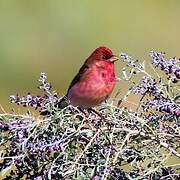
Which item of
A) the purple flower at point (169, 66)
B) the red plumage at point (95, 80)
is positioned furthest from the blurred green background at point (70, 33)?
the purple flower at point (169, 66)

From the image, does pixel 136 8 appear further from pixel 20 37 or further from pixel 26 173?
pixel 26 173

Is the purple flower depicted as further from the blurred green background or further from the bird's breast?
the blurred green background

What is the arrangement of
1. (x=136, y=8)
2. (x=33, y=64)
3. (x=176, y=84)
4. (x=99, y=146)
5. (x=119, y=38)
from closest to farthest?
(x=99, y=146), (x=176, y=84), (x=33, y=64), (x=119, y=38), (x=136, y=8)

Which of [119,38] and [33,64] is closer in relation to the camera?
[33,64]

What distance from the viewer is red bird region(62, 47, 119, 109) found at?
15.1ft

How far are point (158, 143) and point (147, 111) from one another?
154mm

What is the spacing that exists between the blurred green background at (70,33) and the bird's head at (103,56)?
19.5 feet

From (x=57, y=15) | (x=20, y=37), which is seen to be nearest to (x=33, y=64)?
(x=20, y=37)

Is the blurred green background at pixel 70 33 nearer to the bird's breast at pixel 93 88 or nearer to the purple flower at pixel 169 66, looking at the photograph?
the bird's breast at pixel 93 88

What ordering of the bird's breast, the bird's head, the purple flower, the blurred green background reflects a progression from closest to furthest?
1. the purple flower
2. the bird's breast
3. the bird's head
4. the blurred green background

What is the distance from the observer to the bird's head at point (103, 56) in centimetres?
472

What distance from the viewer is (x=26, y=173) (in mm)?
3479

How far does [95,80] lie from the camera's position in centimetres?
475

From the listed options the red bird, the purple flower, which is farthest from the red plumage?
the purple flower
